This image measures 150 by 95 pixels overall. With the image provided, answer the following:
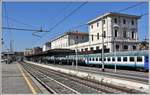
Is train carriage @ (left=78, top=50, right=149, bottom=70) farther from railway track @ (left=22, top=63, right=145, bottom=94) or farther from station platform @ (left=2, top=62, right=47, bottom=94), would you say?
station platform @ (left=2, top=62, right=47, bottom=94)

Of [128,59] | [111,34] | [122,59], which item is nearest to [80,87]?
[128,59]

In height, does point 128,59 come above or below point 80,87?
above

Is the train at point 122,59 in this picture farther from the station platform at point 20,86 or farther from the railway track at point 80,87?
the station platform at point 20,86

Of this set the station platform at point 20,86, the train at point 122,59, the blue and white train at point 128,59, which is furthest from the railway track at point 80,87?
the train at point 122,59

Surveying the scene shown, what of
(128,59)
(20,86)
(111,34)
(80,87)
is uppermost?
(111,34)

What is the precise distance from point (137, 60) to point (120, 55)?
5474mm

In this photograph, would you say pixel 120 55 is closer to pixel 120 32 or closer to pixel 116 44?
pixel 120 32

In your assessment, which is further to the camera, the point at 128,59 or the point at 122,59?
the point at 122,59

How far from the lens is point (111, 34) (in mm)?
53594

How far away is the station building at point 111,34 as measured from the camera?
41.3 metres

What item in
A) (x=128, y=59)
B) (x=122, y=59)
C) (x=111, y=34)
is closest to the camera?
(x=128, y=59)

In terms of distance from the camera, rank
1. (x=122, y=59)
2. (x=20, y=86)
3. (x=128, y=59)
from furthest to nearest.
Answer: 1. (x=122, y=59)
2. (x=128, y=59)
3. (x=20, y=86)

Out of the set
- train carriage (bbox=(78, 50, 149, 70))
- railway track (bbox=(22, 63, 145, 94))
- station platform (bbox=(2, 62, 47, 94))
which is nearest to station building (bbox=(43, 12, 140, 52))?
train carriage (bbox=(78, 50, 149, 70))

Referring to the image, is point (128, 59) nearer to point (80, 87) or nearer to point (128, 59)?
point (128, 59)
